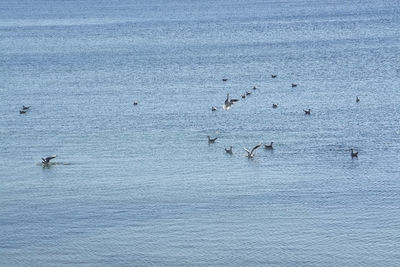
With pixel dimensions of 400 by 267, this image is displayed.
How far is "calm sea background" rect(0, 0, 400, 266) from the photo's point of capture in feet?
163

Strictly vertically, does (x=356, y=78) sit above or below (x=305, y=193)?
above

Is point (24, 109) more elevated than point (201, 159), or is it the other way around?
point (24, 109)

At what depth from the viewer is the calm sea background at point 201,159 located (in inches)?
1954

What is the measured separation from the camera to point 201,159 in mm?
66438

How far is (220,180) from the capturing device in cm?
6106

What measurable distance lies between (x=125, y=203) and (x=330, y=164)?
14095mm

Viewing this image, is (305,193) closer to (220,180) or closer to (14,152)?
(220,180)

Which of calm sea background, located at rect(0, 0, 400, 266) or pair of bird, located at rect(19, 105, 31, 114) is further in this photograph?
pair of bird, located at rect(19, 105, 31, 114)

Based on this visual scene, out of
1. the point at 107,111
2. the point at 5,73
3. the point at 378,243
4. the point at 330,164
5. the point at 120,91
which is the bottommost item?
the point at 378,243

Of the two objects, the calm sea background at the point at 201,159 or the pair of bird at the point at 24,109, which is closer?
the calm sea background at the point at 201,159

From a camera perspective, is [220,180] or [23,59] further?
[23,59]

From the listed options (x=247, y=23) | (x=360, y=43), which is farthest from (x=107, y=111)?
(x=247, y=23)

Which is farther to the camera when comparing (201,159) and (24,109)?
(24,109)

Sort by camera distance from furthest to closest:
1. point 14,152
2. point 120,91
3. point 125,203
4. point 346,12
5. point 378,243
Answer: point 346,12
point 120,91
point 14,152
point 125,203
point 378,243
